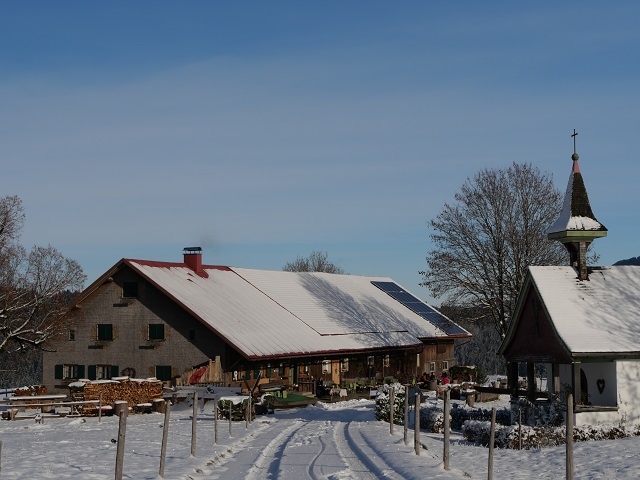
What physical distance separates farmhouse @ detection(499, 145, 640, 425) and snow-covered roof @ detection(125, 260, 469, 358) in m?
13.2

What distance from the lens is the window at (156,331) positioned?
44.2 metres

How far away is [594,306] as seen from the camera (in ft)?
109

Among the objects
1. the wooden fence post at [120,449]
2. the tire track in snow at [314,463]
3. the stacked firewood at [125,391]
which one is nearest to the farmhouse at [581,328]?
the tire track in snow at [314,463]

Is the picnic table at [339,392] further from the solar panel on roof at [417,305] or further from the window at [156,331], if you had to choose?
the solar panel on roof at [417,305]

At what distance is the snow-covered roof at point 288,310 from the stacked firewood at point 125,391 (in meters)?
4.23

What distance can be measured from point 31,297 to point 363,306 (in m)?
21.6

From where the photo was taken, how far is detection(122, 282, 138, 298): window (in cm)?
4541

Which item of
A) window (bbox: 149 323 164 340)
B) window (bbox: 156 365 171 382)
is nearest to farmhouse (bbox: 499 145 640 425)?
window (bbox: 156 365 171 382)

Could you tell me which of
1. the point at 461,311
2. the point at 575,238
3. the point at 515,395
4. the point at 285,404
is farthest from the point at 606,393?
the point at 461,311

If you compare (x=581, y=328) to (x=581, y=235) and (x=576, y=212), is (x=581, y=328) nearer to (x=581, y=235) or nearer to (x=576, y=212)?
(x=581, y=235)

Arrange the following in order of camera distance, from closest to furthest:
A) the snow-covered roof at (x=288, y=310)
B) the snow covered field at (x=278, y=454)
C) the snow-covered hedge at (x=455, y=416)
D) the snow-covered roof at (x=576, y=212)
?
the snow covered field at (x=278, y=454) < the snow-covered hedge at (x=455, y=416) < the snow-covered roof at (x=576, y=212) < the snow-covered roof at (x=288, y=310)

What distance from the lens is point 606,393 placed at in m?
31.3

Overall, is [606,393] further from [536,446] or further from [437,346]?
[437,346]

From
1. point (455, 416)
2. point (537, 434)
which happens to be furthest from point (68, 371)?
point (537, 434)
